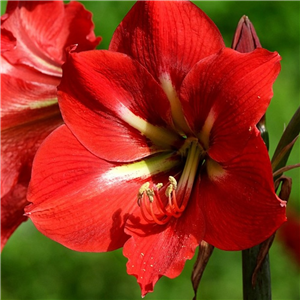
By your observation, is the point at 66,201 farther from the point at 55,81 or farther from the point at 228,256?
the point at 228,256

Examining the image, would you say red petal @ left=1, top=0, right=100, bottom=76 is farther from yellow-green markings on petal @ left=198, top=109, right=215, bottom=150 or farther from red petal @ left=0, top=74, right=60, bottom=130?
yellow-green markings on petal @ left=198, top=109, right=215, bottom=150

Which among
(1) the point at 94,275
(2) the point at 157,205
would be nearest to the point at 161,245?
(2) the point at 157,205

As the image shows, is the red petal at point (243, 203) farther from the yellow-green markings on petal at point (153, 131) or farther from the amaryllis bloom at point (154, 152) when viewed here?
the yellow-green markings on petal at point (153, 131)

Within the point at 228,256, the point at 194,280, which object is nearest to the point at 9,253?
the point at 228,256

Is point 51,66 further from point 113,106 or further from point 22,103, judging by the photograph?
point 113,106

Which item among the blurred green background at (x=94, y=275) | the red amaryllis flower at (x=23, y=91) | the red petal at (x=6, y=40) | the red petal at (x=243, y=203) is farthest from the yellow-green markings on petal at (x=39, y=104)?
the blurred green background at (x=94, y=275)

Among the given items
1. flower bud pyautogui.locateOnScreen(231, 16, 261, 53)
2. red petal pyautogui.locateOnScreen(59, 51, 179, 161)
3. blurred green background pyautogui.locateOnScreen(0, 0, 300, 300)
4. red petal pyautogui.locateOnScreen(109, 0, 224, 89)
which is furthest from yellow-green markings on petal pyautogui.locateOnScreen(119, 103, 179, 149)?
blurred green background pyautogui.locateOnScreen(0, 0, 300, 300)

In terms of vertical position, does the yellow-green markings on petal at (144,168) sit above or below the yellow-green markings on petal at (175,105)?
below
